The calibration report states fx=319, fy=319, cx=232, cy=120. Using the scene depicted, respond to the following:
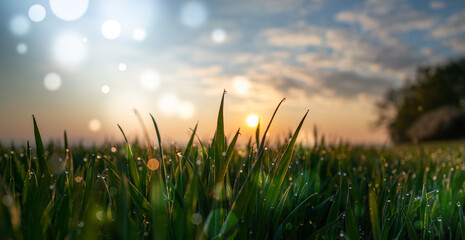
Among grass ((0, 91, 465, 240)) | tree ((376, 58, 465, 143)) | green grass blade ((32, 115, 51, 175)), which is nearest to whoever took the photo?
grass ((0, 91, 465, 240))

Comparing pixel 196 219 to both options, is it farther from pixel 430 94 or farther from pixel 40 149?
pixel 430 94

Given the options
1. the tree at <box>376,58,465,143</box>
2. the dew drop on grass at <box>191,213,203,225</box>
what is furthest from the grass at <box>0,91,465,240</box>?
the tree at <box>376,58,465,143</box>

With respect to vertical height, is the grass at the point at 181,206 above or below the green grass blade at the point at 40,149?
below

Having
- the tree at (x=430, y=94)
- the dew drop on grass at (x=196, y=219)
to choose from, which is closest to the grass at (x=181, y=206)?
the dew drop on grass at (x=196, y=219)

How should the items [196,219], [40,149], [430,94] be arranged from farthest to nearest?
[430,94], [40,149], [196,219]

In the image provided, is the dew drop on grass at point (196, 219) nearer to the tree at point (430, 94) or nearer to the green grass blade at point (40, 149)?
the green grass blade at point (40, 149)

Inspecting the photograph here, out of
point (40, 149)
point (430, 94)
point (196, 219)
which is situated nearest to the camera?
point (196, 219)

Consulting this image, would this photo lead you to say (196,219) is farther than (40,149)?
No

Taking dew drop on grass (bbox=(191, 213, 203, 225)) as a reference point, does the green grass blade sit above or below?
above

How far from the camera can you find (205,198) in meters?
1.10

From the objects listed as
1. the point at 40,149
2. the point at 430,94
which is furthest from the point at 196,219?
the point at 430,94

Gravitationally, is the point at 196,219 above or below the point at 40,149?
below

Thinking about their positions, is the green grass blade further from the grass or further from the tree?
the tree

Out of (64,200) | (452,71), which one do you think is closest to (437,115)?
(452,71)
